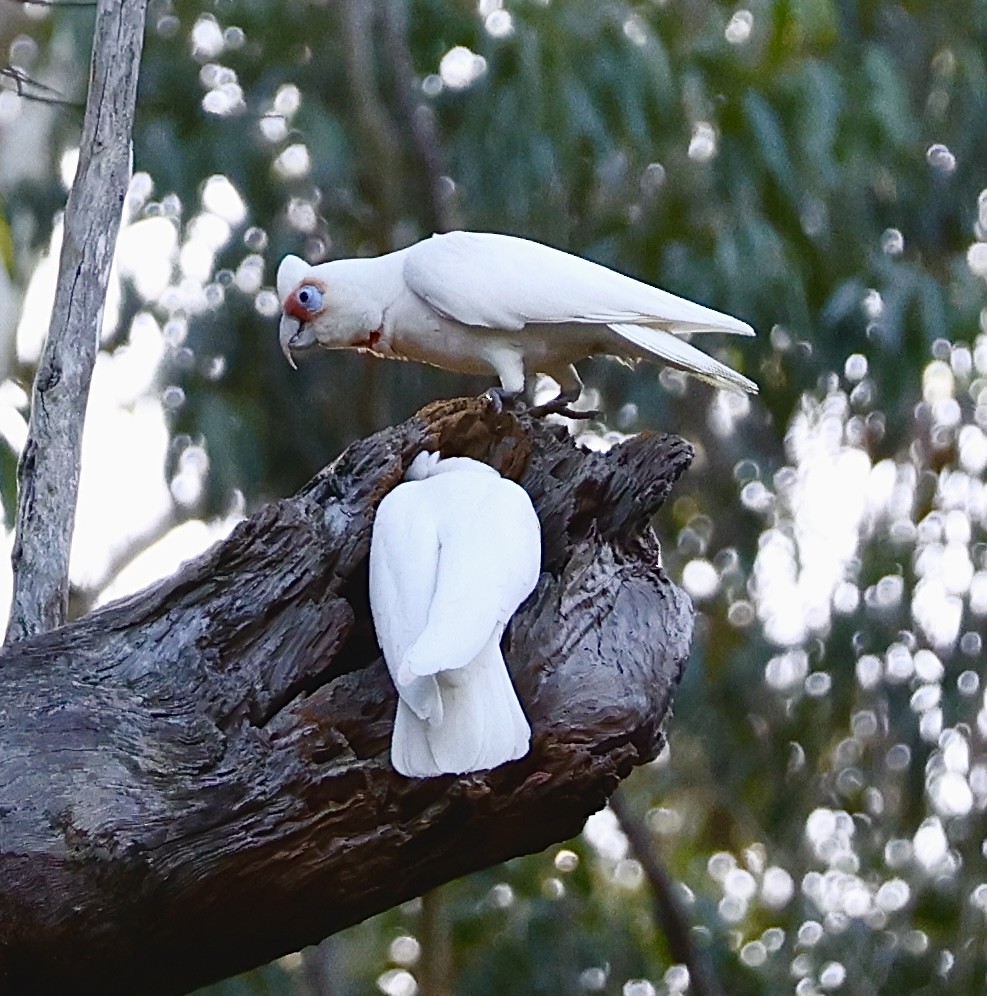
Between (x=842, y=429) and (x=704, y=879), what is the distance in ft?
7.36

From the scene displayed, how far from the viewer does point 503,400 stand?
8.85 feet

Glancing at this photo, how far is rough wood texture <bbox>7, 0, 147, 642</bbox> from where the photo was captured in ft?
7.93

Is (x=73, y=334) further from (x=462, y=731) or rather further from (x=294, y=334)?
(x=462, y=731)

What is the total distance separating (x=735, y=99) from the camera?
4.41m

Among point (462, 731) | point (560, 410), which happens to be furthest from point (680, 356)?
point (462, 731)

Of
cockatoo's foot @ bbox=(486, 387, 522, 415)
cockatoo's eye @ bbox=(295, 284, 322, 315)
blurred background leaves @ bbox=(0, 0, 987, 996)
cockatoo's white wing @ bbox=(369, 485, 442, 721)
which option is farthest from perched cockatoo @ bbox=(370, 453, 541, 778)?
blurred background leaves @ bbox=(0, 0, 987, 996)

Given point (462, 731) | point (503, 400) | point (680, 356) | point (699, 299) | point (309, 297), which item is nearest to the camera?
point (462, 731)

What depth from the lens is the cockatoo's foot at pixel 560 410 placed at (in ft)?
→ 8.74

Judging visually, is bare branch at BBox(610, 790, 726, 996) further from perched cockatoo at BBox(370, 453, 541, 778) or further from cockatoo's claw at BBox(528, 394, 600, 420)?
perched cockatoo at BBox(370, 453, 541, 778)

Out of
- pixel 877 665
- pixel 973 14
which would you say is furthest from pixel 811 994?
pixel 973 14

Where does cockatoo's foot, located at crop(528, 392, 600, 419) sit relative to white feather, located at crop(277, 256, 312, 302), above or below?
below

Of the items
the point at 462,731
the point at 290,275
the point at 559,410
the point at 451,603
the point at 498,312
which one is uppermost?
the point at 290,275

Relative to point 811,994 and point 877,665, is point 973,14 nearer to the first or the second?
point 877,665

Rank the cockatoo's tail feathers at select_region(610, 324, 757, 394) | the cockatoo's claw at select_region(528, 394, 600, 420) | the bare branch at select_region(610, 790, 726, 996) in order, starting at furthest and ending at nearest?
the bare branch at select_region(610, 790, 726, 996) < the cockatoo's tail feathers at select_region(610, 324, 757, 394) < the cockatoo's claw at select_region(528, 394, 600, 420)
